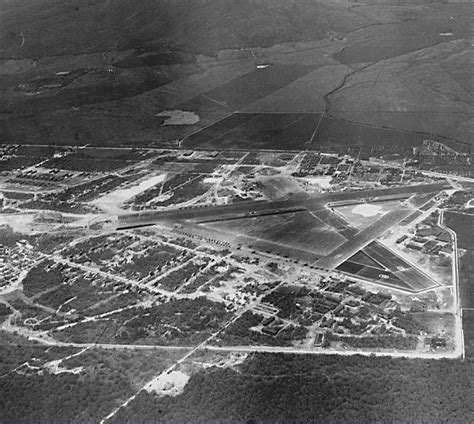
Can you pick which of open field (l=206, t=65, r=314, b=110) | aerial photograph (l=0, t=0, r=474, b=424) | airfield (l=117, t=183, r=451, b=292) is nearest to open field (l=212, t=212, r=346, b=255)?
airfield (l=117, t=183, r=451, b=292)

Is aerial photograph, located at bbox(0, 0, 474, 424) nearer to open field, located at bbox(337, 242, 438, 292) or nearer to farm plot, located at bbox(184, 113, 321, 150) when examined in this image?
open field, located at bbox(337, 242, 438, 292)

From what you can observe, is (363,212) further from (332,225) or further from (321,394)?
(321,394)

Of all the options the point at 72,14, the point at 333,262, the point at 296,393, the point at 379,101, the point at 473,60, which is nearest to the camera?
the point at 296,393

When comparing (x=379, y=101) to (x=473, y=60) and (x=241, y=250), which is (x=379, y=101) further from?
(x=241, y=250)

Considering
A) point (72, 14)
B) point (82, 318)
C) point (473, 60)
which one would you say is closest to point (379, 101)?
point (473, 60)

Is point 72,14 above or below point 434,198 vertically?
above
